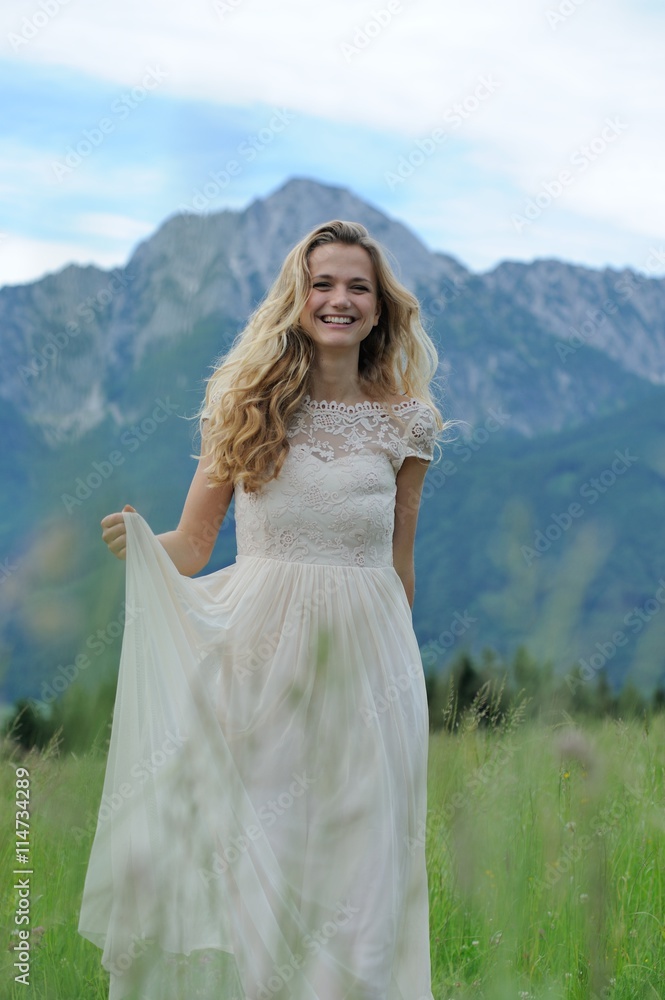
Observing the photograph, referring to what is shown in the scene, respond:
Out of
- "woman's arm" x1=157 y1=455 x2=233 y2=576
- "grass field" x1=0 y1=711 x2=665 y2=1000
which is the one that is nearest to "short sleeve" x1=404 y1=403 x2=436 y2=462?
"woman's arm" x1=157 y1=455 x2=233 y2=576

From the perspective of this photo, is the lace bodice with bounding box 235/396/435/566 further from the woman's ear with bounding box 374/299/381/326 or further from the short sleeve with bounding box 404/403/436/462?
the woman's ear with bounding box 374/299/381/326

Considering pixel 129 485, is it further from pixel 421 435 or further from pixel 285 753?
pixel 421 435

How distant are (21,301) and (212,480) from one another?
84.8 inches

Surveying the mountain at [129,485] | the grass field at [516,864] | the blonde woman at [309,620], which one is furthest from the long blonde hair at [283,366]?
the mountain at [129,485]

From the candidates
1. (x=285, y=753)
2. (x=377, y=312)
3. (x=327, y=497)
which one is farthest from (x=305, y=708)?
(x=377, y=312)

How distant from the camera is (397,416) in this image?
3061mm

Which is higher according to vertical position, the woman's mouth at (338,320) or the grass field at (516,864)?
A: the woman's mouth at (338,320)

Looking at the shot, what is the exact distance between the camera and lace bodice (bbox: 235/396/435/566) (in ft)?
9.31

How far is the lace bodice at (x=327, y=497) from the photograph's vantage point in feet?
9.31

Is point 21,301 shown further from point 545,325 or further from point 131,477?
point 545,325

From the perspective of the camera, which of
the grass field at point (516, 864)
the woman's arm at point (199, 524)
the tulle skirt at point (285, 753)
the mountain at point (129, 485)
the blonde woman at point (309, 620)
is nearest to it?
the mountain at point (129, 485)

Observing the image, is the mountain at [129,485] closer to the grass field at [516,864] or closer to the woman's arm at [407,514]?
the grass field at [516,864]

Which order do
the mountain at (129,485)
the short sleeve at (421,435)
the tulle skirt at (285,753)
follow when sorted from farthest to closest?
the short sleeve at (421,435) < the tulle skirt at (285,753) < the mountain at (129,485)

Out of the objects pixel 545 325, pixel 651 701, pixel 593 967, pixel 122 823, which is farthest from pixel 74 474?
pixel 545 325
